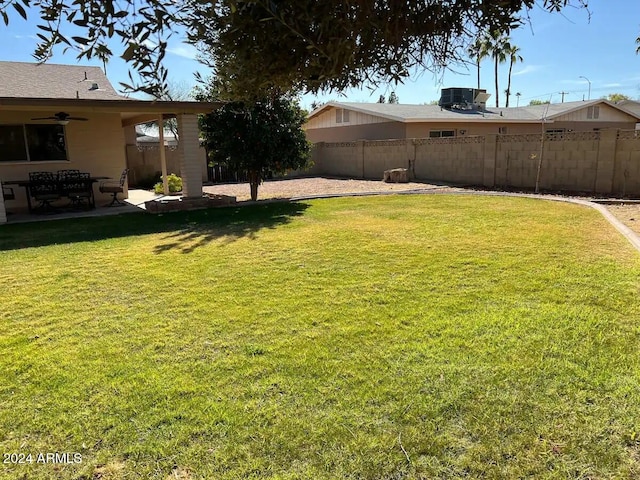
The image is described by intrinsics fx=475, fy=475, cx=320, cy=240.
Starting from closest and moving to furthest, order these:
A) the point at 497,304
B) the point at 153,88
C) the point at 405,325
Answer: the point at 153,88, the point at 405,325, the point at 497,304

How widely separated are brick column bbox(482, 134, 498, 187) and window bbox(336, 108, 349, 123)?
43.5 ft

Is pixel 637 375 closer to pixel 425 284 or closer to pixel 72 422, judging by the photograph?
pixel 425 284

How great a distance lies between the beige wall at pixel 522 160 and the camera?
13391mm

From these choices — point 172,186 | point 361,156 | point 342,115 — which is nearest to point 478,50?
point 172,186

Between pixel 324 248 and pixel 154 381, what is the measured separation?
175 inches

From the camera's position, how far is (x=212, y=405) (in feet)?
10.4

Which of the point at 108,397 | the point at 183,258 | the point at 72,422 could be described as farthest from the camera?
the point at 183,258

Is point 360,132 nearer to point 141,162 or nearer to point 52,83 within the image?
point 141,162

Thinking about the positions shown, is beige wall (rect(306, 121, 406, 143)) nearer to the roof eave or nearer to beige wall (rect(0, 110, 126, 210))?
the roof eave

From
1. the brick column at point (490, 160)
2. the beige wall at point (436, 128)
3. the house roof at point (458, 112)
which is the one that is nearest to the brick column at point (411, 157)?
the house roof at point (458, 112)

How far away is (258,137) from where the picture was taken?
13.1 meters

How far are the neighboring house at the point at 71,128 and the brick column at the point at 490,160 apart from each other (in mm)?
10073

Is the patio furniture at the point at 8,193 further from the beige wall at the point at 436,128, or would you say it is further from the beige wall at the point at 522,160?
the beige wall at the point at 436,128

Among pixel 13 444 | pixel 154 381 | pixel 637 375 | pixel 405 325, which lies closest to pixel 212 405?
pixel 154 381
